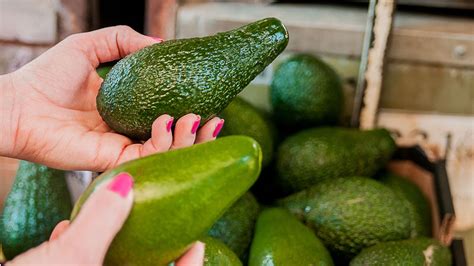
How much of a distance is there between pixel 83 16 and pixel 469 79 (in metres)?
1.02

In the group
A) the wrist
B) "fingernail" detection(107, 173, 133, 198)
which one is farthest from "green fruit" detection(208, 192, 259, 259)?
"fingernail" detection(107, 173, 133, 198)

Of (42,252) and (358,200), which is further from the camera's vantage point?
(358,200)


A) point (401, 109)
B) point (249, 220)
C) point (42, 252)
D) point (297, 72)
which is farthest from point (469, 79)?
point (42, 252)

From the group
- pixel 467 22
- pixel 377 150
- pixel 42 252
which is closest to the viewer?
pixel 42 252

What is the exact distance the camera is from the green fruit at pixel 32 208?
1071 mm

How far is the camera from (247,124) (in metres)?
1.23

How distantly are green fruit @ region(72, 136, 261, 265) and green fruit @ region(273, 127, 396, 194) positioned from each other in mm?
645

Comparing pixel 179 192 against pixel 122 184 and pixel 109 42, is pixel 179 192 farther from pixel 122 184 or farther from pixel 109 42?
pixel 109 42

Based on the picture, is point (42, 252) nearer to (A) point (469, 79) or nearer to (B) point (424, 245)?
(B) point (424, 245)

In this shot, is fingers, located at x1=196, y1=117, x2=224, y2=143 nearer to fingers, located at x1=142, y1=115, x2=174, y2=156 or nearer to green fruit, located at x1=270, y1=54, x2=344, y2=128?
fingers, located at x1=142, y1=115, x2=174, y2=156

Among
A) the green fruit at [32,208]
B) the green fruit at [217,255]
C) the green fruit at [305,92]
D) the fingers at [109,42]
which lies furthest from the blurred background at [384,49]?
the green fruit at [217,255]

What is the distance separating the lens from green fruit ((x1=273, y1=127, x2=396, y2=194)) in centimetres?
126

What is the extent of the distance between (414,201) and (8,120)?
0.86 meters

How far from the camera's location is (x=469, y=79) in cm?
152
